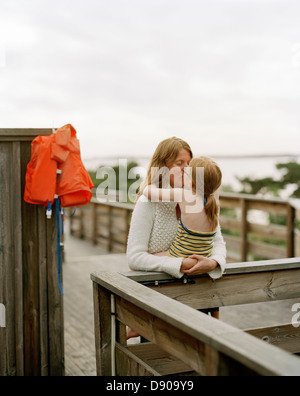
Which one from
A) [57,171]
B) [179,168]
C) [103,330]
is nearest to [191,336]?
[103,330]

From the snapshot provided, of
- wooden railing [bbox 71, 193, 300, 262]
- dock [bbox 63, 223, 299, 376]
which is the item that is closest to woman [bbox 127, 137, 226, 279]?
dock [bbox 63, 223, 299, 376]

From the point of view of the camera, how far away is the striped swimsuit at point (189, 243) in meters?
2.06

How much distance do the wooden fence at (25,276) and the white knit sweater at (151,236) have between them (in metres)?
0.73

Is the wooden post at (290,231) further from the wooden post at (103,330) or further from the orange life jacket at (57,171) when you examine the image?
the wooden post at (103,330)

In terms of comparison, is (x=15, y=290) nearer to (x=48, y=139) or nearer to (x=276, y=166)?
(x=48, y=139)

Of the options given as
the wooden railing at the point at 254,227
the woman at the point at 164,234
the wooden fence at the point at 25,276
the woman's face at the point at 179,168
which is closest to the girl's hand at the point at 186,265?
the woman at the point at 164,234

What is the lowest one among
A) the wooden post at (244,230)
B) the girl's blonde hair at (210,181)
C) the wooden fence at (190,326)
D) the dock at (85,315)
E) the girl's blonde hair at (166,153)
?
the dock at (85,315)

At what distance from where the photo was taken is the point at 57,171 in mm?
2461

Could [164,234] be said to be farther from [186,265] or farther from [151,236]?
[186,265]

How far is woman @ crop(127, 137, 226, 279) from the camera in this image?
1.95m

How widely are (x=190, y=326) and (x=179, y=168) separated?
1017 millimetres

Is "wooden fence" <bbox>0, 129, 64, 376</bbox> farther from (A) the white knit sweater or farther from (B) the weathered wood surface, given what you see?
(B) the weathered wood surface
